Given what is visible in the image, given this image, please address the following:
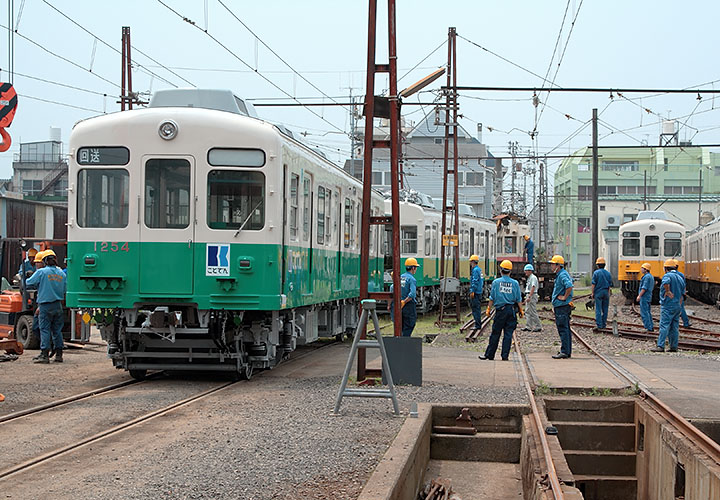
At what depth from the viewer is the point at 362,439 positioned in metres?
8.45

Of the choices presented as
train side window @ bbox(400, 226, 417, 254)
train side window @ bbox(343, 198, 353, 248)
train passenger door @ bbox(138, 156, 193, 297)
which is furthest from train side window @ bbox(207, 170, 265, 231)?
train side window @ bbox(400, 226, 417, 254)

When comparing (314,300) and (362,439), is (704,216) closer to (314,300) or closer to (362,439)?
(314,300)

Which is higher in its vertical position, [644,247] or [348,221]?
[348,221]

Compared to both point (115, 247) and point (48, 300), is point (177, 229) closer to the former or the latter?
point (115, 247)

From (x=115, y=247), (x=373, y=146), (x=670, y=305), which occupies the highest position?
(x=373, y=146)

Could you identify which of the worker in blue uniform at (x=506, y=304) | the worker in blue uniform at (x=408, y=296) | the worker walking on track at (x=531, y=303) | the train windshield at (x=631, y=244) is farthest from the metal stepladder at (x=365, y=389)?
the train windshield at (x=631, y=244)

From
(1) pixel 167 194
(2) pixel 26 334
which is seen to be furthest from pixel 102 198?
(2) pixel 26 334

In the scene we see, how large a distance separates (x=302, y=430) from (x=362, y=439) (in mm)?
641

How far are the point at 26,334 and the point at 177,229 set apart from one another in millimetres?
6870

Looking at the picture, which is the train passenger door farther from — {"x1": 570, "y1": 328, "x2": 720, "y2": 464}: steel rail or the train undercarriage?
{"x1": 570, "y1": 328, "x2": 720, "y2": 464}: steel rail

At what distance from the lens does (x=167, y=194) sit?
11805mm

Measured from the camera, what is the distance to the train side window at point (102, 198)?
11.8 meters

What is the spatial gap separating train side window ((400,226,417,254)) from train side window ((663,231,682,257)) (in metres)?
13.1

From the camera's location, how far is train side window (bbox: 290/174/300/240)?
41.6 feet
